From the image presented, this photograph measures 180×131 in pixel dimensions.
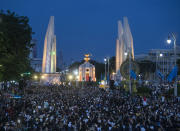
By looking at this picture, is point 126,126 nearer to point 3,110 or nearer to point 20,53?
point 3,110

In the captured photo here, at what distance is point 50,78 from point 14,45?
39.2 m

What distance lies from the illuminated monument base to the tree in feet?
116

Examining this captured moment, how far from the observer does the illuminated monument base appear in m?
59.6

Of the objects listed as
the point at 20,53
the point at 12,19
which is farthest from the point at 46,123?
the point at 12,19

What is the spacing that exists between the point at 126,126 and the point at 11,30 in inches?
623

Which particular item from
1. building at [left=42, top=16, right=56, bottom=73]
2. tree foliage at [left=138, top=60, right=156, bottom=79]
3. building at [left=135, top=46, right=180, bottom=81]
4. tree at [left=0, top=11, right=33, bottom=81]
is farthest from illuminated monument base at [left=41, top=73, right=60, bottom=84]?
tree at [left=0, top=11, right=33, bottom=81]

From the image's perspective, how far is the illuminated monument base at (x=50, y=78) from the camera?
59.6m

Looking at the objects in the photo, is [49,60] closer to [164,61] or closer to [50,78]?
[50,78]

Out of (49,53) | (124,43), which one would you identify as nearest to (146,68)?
(124,43)

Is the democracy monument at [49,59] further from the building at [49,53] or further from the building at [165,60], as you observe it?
the building at [165,60]

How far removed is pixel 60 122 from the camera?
43.4 feet

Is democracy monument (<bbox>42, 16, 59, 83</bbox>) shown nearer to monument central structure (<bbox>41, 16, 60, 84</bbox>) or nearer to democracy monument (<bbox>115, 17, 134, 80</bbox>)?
monument central structure (<bbox>41, 16, 60, 84</bbox>)

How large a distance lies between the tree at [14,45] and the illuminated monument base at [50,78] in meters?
35.2

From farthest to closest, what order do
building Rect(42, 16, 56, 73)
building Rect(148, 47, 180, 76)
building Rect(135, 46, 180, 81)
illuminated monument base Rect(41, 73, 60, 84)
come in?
1. building Rect(148, 47, 180, 76)
2. building Rect(135, 46, 180, 81)
3. building Rect(42, 16, 56, 73)
4. illuminated monument base Rect(41, 73, 60, 84)
